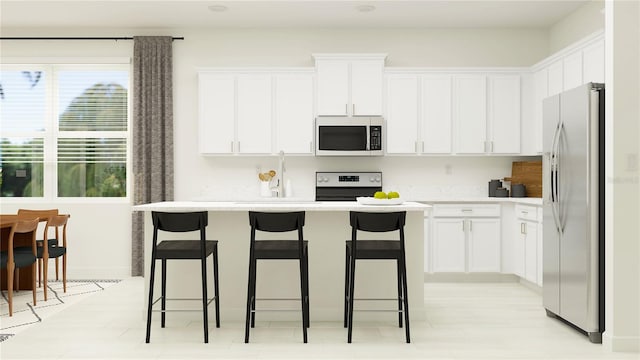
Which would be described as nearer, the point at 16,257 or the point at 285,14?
the point at 16,257

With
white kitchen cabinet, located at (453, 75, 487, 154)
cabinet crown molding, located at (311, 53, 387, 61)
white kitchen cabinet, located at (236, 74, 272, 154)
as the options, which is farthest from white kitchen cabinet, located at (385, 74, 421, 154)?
white kitchen cabinet, located at (236, 74, 272, 154)

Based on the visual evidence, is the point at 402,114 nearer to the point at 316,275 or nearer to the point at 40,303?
the point at 316,275

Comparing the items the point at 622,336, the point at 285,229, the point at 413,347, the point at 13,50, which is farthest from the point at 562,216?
the point at 13,50

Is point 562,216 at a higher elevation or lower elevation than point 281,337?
higher

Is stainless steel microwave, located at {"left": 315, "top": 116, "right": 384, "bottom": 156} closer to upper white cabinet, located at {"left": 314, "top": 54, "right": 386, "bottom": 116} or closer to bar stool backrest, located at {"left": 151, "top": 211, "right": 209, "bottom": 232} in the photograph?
upper white cabinet, located at {"left": 314, "top": 54, "right": 386, "bottom": 116}

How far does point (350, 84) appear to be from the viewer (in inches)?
246

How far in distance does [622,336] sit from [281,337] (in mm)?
2320

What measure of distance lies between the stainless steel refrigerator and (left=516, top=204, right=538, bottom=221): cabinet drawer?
1.07m

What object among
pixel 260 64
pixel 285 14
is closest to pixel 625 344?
pixel 285 14

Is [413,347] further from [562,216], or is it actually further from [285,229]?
[562,216]

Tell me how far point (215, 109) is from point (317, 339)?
335cm

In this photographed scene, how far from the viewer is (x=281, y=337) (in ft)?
12.8

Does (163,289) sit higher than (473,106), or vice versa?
(473,106)

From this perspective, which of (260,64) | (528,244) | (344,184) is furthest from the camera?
(260,64)
